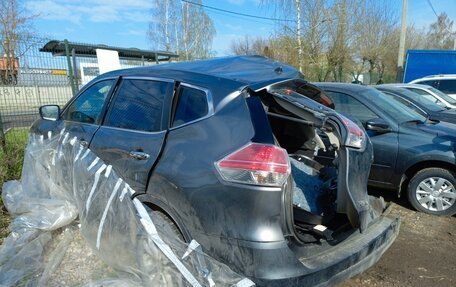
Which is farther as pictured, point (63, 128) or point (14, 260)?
point (63, 128)

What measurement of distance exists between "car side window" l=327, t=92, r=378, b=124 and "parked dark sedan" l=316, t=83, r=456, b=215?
2 cm

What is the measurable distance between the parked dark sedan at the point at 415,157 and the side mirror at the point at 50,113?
3392mm

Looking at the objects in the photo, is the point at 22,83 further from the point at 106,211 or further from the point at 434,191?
the point at 434,191

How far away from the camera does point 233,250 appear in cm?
227

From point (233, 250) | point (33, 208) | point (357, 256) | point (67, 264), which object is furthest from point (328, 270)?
point (33, 208)

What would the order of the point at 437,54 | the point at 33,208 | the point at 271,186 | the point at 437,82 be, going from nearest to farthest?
1. the point at 271,186
2. the point at 33,208
3. the point at 437,82
4. the point at 437,54

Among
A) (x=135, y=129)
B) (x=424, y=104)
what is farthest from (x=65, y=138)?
(x=424, y=104)

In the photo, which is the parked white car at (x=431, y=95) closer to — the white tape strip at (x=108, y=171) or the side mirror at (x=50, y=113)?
the side mirror at (x=50, y=113)

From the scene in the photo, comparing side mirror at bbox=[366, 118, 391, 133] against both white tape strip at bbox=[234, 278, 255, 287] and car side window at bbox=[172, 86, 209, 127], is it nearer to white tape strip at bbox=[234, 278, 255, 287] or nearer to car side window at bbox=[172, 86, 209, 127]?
car side window at bbox=[172, 86, 209, 127]

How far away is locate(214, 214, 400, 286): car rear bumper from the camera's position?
2186 mm

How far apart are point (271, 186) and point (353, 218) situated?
716mm

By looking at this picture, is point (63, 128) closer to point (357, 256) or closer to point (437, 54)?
point (357, 256)

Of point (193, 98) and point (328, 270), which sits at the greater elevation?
point (193, 98)

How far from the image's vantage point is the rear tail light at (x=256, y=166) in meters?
2.24
